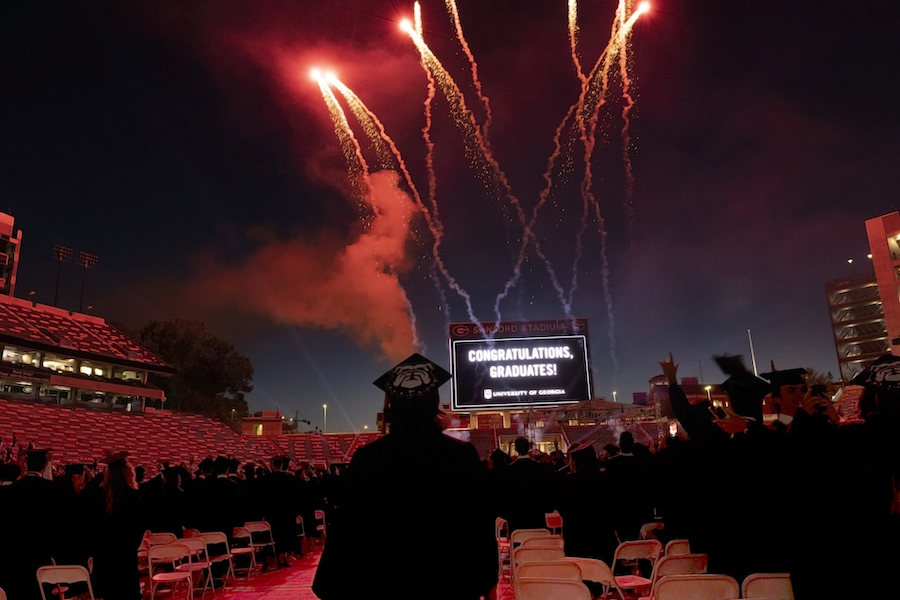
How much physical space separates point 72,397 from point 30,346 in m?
5.27

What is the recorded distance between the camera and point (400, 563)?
2559mm

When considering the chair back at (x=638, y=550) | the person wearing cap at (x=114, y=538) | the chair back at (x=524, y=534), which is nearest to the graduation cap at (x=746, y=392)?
the chair back at (x=638, y=550)

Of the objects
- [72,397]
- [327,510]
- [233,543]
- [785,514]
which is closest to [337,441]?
[72,397]

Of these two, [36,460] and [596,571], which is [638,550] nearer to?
[596,571]

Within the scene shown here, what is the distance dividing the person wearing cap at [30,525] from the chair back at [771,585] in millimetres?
6660

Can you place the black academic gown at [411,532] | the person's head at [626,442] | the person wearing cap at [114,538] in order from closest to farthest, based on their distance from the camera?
the black academic gown at [411,532], the person wearing cap at [114,538], the person's head at [626,442]

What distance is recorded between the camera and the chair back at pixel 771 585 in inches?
147

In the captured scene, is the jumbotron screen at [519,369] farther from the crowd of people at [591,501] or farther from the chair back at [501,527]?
the crowd of people at [591,501]

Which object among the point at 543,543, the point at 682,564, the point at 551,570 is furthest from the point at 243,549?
the point at 682,564

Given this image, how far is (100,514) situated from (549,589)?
20.6ft

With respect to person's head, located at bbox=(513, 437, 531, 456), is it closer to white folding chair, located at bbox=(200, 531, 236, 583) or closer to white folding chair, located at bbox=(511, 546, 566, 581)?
white folding chair, located at bbox=(511, 546, 566, 581)

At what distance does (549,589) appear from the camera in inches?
141

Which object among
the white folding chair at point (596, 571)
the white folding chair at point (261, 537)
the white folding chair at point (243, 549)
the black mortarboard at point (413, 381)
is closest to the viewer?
the black mortarboard at point (413, 381)

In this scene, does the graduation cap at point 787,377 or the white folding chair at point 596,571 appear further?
the graduation cap at point 787,377
